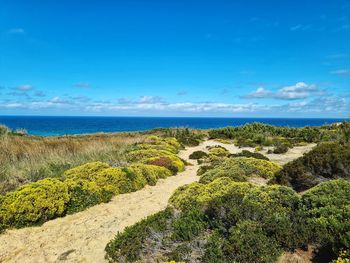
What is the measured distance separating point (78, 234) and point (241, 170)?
5.84 meters

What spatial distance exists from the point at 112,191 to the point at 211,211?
4089mm

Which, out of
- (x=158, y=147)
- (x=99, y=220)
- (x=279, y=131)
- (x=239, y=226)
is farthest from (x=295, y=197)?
(x=279, y=131)

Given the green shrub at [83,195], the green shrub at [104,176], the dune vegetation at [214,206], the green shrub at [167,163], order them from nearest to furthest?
the dune vegetation at [214,206]
the green shrub at [83,195]
the green shrub at [104,176]
the green shrub at [167,163]

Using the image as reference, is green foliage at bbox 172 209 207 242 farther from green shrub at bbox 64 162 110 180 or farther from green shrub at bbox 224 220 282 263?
green shrub at bbox 64 162 110 180

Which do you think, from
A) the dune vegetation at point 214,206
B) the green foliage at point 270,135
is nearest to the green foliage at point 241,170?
the dune vegetation at point 214,206

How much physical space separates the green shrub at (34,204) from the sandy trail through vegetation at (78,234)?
21 cm

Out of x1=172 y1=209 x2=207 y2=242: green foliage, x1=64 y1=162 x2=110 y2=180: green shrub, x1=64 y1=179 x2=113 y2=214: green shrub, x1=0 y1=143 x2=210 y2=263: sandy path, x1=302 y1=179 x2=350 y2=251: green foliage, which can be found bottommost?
x1=0 y1=143 x2=210 y2=263: sandy path

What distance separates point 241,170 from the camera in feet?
33.0

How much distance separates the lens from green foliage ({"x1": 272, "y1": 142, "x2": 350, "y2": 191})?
26.6ft

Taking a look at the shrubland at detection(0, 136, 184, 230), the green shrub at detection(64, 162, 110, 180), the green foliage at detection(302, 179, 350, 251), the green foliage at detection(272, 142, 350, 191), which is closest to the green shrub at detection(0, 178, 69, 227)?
the shrubland at detection(0, 136, 184, 230)

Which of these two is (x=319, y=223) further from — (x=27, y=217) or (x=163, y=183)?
(x=163, y=183)

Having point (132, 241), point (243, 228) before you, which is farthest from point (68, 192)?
point (243, 228)

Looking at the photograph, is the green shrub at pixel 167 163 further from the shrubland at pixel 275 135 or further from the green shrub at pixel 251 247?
the shrubland at pixel 275 135

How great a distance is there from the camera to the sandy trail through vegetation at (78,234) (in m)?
5.42
